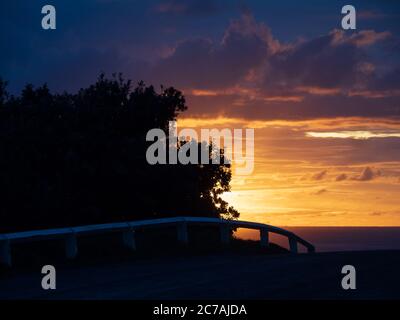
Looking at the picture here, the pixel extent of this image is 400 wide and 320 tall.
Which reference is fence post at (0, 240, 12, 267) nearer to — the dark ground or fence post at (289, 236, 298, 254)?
the dark ground

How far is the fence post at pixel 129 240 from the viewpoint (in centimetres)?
2389

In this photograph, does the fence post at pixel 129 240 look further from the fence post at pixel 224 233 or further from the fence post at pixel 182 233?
the fence post at pixel 224 233

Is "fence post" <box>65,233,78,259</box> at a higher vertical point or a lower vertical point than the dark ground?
higher

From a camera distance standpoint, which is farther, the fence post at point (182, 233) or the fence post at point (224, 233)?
the fence post at point (224, 233)

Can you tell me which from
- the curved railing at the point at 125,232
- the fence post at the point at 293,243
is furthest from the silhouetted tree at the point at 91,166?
the fence post at the point at 293,243

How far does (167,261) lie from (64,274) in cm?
324

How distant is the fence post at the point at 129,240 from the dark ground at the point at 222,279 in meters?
0.98

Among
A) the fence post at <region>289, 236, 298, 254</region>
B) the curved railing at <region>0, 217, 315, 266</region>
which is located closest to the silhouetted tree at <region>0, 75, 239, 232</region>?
the curved railing at <region>0, 217, 315, 266</region>

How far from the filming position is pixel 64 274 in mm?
19688

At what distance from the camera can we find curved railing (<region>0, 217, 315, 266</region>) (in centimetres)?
2084

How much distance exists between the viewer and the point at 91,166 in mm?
33719

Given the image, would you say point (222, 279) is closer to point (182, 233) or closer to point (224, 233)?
point (182, 233)

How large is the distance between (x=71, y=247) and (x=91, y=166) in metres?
11.6

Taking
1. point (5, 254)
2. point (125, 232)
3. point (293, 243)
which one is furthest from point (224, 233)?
point (5, 254)
